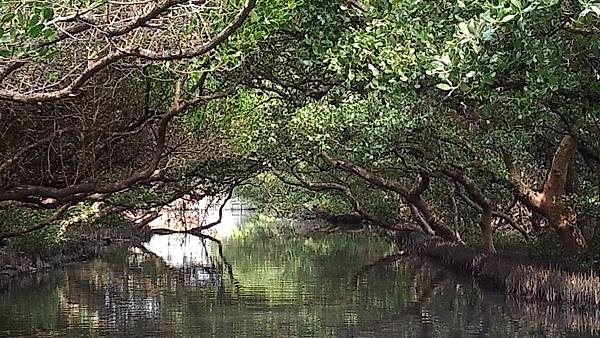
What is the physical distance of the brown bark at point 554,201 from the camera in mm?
15730

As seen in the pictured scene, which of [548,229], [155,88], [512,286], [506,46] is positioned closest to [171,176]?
[155,88]

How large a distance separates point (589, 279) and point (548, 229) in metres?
4.63

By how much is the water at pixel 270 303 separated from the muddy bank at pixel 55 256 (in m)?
0.54

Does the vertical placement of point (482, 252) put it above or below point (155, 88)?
below

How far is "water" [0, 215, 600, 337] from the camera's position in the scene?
13.9 metres

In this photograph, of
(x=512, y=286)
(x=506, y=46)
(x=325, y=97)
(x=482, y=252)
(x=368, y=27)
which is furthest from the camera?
(x=482, y=252)

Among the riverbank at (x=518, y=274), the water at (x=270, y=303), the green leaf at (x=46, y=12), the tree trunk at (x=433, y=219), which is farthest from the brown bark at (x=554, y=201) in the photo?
the green leaf at (x=46, y=12)

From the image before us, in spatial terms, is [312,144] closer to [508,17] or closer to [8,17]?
[8,17]

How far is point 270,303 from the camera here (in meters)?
16.7

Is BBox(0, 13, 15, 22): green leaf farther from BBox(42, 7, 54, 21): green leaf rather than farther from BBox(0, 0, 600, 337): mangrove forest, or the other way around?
BBox(42, 7, 54, 21): green leaf

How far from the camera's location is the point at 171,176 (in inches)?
695

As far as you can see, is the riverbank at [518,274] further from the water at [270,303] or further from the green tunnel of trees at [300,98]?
the green tunnel of trees at [300,98]

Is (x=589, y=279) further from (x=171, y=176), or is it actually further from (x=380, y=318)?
(x=171, y=176)

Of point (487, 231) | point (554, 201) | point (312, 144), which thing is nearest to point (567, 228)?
point (554, 201)
